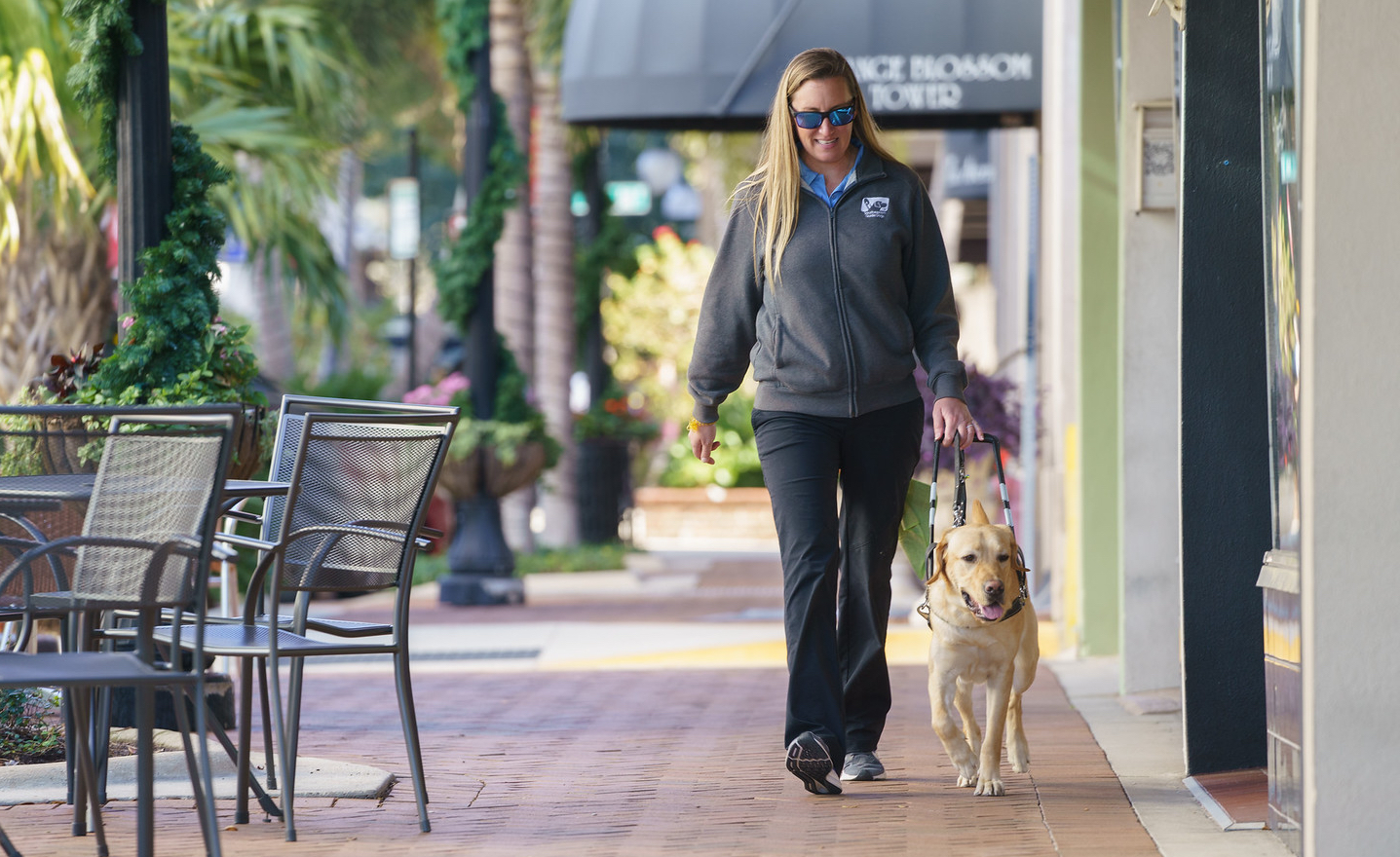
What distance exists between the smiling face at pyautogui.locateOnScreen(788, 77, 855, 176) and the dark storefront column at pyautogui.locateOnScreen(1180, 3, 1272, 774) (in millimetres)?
1130

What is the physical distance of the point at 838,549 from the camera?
17.3 feet

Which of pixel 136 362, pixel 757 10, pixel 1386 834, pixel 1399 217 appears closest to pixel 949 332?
pixel 1399 217

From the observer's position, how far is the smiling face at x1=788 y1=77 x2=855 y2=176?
518 centimetres

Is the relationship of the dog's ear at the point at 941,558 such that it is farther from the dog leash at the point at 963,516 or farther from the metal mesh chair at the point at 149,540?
the metal mesh chair at the point at 149,540

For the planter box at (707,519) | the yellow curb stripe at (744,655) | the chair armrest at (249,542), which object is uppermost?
the chair armrest at (249,542)

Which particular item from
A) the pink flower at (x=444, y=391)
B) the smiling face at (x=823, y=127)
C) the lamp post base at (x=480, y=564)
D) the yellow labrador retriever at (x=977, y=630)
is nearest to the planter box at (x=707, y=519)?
the pink flower at (x=444, y=391)

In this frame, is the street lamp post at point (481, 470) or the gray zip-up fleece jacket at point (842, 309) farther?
the street lamp post at point (481, 470)

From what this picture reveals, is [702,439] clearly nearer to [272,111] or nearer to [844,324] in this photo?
[844,324]

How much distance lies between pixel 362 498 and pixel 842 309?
1.54 meters

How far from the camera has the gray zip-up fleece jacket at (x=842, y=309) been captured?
204 inches

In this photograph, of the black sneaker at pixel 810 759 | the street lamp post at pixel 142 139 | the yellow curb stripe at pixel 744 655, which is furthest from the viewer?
the yellow curb stripe at pixel 744 655

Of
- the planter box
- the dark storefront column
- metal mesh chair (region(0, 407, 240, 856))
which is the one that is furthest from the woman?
the planter box

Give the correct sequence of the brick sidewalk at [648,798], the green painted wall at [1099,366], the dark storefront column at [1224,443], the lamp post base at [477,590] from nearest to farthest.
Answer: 1. the brick sidewalk at [648,798]
2. the dark storefront column at [1224,443]
3. the green painted wall at [1099,366]
4. the lamp post base at [477,590]

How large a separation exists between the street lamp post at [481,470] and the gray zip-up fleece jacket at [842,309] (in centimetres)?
813
